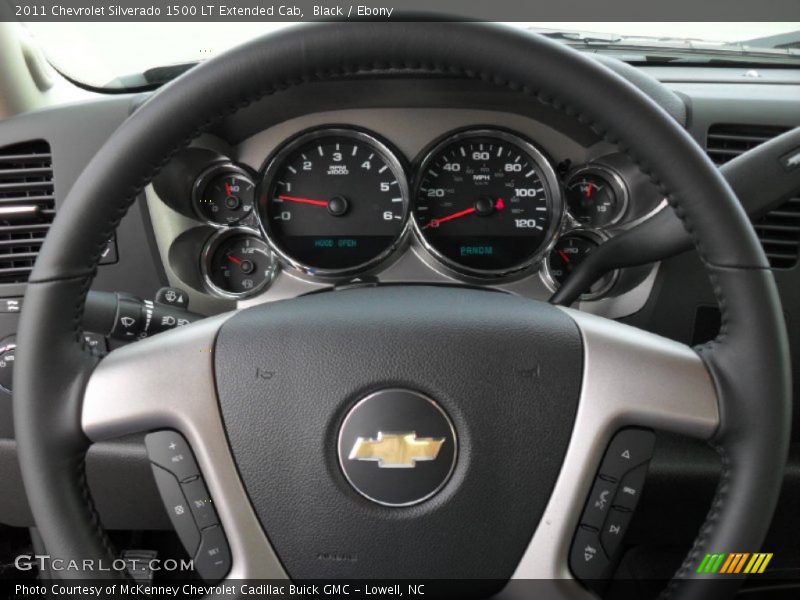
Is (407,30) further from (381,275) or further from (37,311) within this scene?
(381,275)

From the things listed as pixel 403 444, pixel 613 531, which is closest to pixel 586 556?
pixel 613 531

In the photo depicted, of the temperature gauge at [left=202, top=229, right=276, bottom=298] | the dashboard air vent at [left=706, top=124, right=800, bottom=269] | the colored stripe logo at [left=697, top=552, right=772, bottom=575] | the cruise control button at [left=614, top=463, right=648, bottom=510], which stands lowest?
the temperature gauge at [left=202, top=229, right=276, bottom=298]

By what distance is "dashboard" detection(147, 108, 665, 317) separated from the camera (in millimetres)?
1942

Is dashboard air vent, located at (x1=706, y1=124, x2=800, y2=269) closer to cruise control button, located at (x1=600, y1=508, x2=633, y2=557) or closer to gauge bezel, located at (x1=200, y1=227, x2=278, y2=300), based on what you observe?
cruise control button, located at (x1=600, y1=508, x2=633, y2=557)

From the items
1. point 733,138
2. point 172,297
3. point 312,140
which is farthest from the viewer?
point 312,140

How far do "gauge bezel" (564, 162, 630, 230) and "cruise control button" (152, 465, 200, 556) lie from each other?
1.26m

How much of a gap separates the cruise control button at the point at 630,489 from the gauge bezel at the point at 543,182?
3.03ft

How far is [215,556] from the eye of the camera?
1.05 metres

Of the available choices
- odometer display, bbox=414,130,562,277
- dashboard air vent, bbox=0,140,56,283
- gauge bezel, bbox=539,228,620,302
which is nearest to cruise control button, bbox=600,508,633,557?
gauge bezel, bbox=539,228,620,302

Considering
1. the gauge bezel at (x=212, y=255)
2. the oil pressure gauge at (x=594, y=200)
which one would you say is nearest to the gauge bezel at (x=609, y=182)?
the oil pressure gauge at (x=594, y=200)

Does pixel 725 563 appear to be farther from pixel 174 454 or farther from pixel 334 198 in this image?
pixel 334 198

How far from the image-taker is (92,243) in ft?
3.22

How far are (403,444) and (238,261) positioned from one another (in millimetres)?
1122

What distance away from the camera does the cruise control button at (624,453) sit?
1055 millimetres
